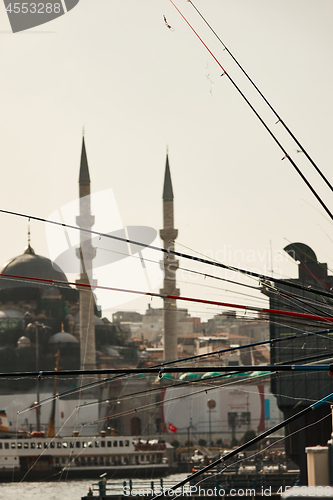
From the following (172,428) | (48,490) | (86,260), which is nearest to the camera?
(48,490)

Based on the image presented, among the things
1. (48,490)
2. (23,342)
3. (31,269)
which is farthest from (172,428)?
(31,269)

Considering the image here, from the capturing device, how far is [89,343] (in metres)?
39.8

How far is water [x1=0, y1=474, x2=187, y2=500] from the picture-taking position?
1078 inches

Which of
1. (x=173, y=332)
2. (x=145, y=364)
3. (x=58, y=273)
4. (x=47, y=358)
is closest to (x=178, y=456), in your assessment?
(x=173, y=332)

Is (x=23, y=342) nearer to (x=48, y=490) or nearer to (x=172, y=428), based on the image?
(x=172, y=428)

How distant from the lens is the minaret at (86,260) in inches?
1378

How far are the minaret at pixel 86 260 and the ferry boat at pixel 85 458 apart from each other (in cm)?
604

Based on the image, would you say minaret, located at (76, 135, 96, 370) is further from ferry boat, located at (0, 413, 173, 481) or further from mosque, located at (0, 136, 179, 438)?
ferry boat, located at (0, 413, 173, 481)

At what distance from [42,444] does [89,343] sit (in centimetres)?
731

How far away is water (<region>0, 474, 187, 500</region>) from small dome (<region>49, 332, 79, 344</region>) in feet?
46.1

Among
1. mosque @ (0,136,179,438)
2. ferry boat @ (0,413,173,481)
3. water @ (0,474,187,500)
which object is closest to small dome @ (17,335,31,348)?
mosque @ (0,136,179,438)

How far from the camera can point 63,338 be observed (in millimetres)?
45156

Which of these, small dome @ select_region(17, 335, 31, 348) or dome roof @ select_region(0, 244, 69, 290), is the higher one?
dome roof @ select_region(0, 244, 69, 290)

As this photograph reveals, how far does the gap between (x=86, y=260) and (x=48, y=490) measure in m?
12.4
